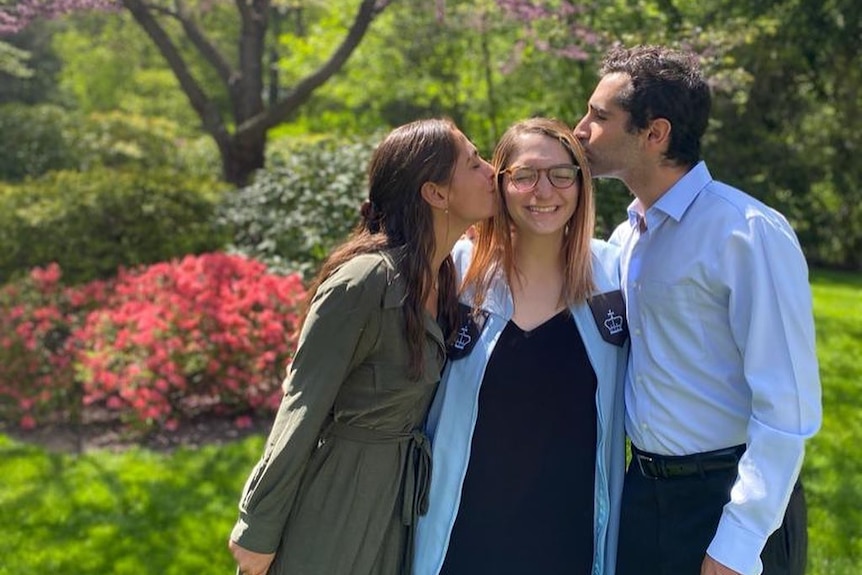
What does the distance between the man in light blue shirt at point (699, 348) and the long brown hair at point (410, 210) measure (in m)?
0.40

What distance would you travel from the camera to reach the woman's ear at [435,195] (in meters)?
1.93

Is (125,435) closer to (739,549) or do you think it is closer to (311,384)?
(311,384)

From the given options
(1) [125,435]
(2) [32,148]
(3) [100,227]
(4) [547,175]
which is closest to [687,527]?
(4) [547,175]

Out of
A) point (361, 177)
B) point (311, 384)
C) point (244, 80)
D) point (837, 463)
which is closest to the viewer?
point (311, 384)

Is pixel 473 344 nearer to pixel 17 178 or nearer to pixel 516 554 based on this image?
pixel 516 554

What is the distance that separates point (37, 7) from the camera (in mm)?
6242

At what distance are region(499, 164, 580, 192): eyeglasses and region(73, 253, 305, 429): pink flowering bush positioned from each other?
345 centimetres

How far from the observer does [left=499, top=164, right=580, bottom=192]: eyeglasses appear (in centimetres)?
202

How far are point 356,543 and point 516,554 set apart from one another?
0.43 m

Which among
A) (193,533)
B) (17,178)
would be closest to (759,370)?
(193,533)

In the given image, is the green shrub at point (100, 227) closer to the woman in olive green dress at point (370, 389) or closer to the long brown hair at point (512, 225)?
the long brown hair at point (512, 225)

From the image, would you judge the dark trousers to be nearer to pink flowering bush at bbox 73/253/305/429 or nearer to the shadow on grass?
the shadow on grass

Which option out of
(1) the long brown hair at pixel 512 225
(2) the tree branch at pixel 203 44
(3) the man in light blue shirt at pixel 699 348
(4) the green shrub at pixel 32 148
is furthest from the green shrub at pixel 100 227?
(3) the man in light blue shirt at pixel 699 348

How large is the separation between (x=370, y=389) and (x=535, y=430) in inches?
18.1
